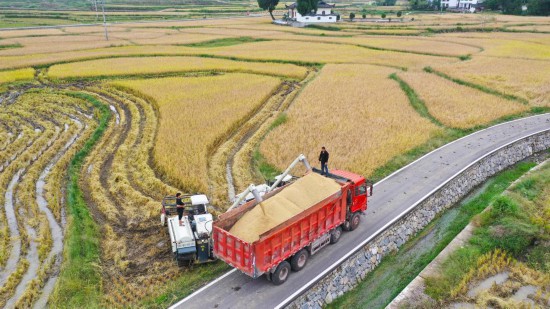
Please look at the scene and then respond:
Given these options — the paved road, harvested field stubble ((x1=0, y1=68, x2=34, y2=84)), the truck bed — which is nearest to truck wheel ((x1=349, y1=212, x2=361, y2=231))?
the paved road

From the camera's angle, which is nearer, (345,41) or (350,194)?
(350,194)

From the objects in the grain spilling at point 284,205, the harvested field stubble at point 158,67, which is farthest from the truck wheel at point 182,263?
the harvested field stubble at point 158,67

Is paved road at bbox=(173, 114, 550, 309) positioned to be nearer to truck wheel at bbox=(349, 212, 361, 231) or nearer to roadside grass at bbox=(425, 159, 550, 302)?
truck wheel at bbox=(349, 212, 361, 231)

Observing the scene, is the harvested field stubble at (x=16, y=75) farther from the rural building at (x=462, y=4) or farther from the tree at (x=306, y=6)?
the rural building at (x=462, y=4)

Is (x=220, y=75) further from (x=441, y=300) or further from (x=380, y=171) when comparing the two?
(x=441, y=300)

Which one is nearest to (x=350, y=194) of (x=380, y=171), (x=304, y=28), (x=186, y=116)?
(x=380, y=171)

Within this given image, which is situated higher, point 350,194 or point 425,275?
point 350,194
